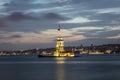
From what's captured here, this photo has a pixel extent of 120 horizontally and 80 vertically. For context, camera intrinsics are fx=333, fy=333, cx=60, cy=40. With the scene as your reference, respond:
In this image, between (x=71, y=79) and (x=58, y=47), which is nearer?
(x=71, y=79)

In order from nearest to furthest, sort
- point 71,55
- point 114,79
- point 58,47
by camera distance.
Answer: point 114,79
point 58,47
point 71,55

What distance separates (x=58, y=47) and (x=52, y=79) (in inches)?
4820

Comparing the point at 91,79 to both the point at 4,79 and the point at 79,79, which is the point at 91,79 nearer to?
the point at 79,79

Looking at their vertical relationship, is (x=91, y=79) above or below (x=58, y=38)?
below

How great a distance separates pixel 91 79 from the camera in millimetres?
50562

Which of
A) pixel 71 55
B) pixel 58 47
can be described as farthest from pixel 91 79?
pixel 71 55

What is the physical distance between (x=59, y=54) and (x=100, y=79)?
131m

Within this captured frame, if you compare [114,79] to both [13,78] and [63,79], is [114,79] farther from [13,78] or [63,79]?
[13,78]

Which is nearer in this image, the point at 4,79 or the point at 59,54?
the point at 4,79

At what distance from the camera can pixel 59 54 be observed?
182000 mm

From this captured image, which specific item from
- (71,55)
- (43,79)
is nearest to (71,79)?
(43,79)

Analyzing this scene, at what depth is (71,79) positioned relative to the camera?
167ft

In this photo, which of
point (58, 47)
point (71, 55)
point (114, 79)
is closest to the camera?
point (114, 79)

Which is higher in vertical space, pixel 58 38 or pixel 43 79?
pixel 58 38
